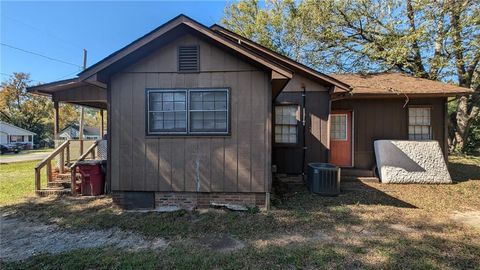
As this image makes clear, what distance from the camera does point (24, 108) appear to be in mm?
47625

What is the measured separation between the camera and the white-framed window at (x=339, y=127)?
948cm

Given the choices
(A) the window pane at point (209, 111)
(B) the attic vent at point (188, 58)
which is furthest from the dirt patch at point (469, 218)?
(B) the attic vent at point (188, 58)

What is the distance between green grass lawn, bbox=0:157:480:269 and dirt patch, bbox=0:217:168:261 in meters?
0.20

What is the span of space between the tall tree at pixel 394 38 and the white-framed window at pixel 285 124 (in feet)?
25.7

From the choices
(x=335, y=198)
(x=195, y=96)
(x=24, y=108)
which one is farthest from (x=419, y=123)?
(x=24, y=108)

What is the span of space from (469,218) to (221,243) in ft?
16.7

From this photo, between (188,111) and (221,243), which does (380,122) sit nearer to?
(188,111)

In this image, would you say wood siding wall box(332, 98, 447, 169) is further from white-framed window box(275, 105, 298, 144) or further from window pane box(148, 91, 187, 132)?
window pane box(148, 91, 187, 132)

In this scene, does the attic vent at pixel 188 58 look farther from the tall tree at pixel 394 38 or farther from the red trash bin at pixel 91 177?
the tall tree at pixel 394 38

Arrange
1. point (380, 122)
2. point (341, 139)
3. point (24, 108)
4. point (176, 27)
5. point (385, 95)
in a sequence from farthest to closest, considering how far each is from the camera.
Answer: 1. point (24, 108)
2. point (341, 139)
3. point (380, 122)
4. point (385, 95)
5. point (176, 27)

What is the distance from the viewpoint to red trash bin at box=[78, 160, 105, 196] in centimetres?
692

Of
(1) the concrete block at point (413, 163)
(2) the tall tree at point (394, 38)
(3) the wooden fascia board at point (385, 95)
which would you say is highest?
(2) the tall tree at point (394, 38)

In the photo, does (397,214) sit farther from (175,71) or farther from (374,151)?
(175,71)

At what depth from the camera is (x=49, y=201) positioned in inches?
261
